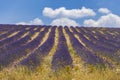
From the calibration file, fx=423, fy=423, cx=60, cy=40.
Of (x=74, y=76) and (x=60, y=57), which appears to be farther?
(x=60, y=57)

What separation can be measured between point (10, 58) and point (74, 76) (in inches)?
338

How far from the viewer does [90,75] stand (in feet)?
36.7

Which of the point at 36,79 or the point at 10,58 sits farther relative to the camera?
the point at 10,58

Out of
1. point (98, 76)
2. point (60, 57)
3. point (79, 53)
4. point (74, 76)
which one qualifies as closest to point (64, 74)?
point (74, 76)

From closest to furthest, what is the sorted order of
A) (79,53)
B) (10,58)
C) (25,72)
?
1. (25,72)
2. (10,58)
3. (79,53)

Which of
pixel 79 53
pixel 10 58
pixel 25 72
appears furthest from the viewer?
pixel 79 53

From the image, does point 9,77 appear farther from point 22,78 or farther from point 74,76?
point 74,76

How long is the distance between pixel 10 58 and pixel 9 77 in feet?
26.2

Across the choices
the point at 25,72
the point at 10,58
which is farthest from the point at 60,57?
the point at 25,72

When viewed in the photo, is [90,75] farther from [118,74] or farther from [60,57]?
[60,57]

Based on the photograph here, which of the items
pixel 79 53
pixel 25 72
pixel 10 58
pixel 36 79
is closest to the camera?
pixel 36 79

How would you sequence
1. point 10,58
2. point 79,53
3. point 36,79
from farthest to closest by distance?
point 79,53 < point 10,58 < point 36,79

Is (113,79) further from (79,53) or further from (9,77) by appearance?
(79,53)

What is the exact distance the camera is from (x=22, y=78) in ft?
37.2
